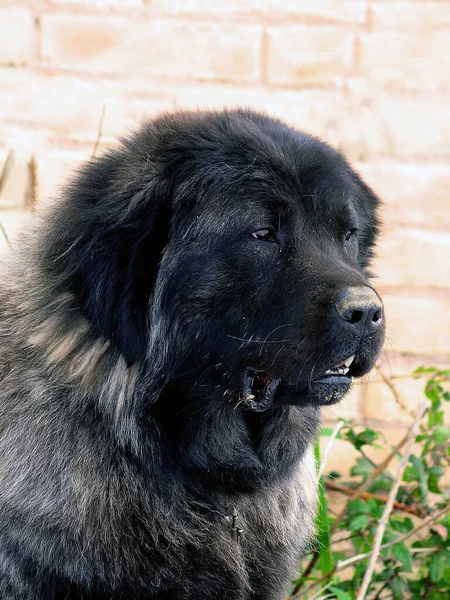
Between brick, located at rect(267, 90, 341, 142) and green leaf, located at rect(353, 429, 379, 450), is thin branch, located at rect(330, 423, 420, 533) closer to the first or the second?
green leaf, located at rect(353, 429, 379, 450)

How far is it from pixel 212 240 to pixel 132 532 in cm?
93

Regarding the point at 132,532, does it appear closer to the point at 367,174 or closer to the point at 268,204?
the point at 268,204

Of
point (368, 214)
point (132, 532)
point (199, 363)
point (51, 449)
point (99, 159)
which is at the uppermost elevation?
point (99, 159)

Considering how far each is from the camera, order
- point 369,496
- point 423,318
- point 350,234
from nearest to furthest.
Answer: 1. point 350,234
2. point 369,496
3. point 423,318

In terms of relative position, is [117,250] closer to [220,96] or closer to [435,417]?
[435,417]

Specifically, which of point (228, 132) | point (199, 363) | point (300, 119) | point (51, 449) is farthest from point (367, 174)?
point (51, 449)

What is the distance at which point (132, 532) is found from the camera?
2783 mm

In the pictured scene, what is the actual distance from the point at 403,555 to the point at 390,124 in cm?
215

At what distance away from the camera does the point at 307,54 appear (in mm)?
4539

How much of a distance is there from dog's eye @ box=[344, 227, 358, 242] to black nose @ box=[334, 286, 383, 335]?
1.45 feet

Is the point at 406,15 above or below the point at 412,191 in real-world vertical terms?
above

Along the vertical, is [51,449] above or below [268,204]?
below

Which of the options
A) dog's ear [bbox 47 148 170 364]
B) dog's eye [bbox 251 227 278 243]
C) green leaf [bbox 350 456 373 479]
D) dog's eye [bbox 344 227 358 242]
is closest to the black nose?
dog's eye [bbox 251 227 278 243]

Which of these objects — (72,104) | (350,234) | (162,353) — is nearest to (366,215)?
(350,234)
